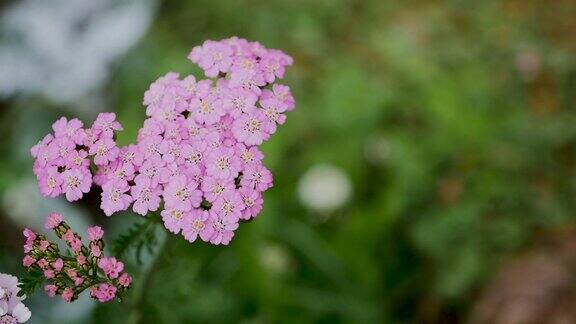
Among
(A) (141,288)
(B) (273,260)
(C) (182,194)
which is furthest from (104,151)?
(B) (273,260)

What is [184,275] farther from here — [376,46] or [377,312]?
[376,46]

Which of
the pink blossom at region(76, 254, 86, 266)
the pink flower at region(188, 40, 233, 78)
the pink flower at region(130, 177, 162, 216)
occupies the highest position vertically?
the pink flower at region(188, 40, 233, 78)

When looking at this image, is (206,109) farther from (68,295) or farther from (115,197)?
(68,295)

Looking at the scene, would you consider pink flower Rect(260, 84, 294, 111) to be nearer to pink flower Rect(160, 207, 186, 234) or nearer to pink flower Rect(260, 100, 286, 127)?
pink flower Rect(260, 100, 286, 127)

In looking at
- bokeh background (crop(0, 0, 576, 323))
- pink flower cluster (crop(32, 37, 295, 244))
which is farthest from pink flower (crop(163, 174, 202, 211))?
bokeh background (crop(0, 0, 576, 323))

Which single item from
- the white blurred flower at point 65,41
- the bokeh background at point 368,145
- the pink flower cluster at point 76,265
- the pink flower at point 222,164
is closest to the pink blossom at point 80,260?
the pink flower cluster at point 76,265

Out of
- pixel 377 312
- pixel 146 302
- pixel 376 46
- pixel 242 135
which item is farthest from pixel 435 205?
pixel 242 135
